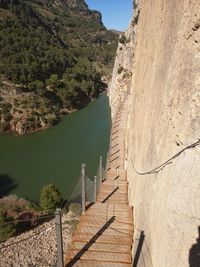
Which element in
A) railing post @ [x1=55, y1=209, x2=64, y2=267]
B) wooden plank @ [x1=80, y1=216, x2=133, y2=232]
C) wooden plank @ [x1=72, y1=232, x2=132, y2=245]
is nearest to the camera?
railing post @ [x1=55, y1=209, x2=64, y2=267]

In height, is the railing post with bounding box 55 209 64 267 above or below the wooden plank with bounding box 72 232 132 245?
above

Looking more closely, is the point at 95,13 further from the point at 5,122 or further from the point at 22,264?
the point at 22,264

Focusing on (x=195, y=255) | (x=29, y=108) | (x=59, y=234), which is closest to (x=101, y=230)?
(x=59, y=234)

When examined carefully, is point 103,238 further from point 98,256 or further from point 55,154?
point 55,154

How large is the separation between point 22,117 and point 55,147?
9.33 meters

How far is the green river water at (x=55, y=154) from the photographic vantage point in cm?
2831

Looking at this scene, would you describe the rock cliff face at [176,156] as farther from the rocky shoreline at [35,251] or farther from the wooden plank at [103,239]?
the rocky shoreline at [35,251]

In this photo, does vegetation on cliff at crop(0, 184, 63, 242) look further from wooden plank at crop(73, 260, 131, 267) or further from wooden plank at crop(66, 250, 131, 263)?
wooden plank at crop(73, 260, 131, 267)

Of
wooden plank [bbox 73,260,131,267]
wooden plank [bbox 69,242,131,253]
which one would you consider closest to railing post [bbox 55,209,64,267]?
wooden plank [bbox 73,260,131,267]

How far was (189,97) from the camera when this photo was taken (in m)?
4.01

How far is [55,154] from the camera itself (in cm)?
3553

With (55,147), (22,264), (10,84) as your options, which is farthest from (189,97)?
(10,84)

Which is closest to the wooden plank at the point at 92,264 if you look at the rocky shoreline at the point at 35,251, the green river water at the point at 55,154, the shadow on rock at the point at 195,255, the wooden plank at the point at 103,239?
the wooden plank at the point at 103,239

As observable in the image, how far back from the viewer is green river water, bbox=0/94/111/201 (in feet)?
92.9
